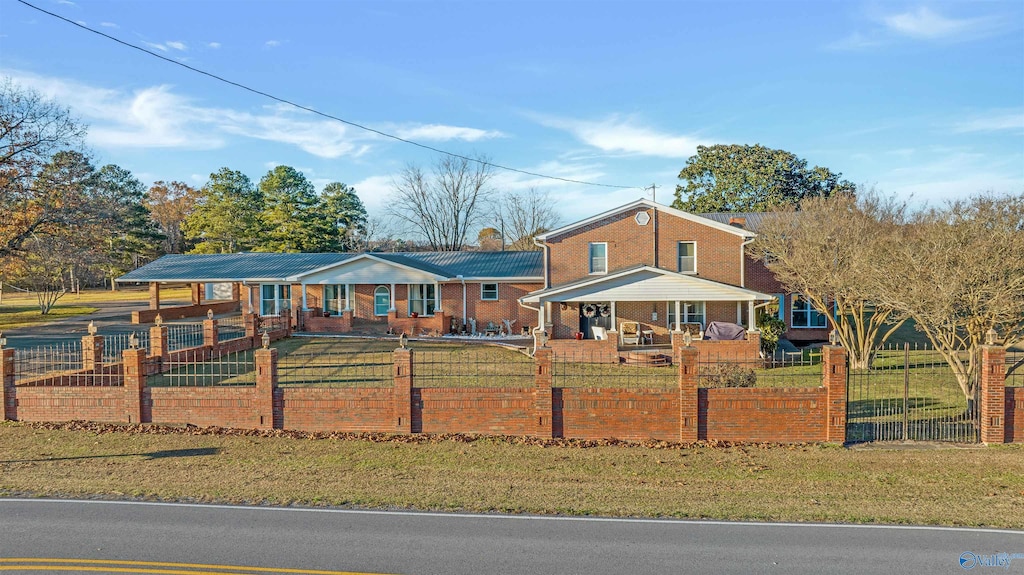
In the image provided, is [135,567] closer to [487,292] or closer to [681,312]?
[681,312]

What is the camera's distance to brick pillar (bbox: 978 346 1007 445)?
41.9 feet

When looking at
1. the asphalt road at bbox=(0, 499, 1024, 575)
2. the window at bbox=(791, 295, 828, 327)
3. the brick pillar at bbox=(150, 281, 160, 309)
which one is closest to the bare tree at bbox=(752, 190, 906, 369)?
the window at bbox=(791, 295, 828, 327)

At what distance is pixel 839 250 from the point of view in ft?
71.1

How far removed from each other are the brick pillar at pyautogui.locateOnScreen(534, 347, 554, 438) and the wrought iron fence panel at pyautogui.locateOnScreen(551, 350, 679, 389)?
4.53 meters

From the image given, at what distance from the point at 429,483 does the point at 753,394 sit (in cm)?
684

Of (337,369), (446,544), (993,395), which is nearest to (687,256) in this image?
(337,369)

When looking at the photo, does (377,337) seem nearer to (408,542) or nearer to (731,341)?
(731,341)

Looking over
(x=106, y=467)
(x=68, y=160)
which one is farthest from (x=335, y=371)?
(x=68, y=160)

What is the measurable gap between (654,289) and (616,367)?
4.90 metres

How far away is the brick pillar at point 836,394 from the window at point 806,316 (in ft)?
57.3

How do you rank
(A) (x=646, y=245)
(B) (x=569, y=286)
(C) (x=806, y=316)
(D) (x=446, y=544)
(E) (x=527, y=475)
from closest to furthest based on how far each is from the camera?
(D) (x=446, y=544)
(E) (x=527, y=475)
(B) (x=569, y=286)
(A) (x=646, y=245)
(C) (x=806, y=316)

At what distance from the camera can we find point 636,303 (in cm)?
2747

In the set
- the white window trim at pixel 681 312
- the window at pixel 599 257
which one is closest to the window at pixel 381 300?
the window at pixel 599 257

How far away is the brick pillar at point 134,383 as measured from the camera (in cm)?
1438
